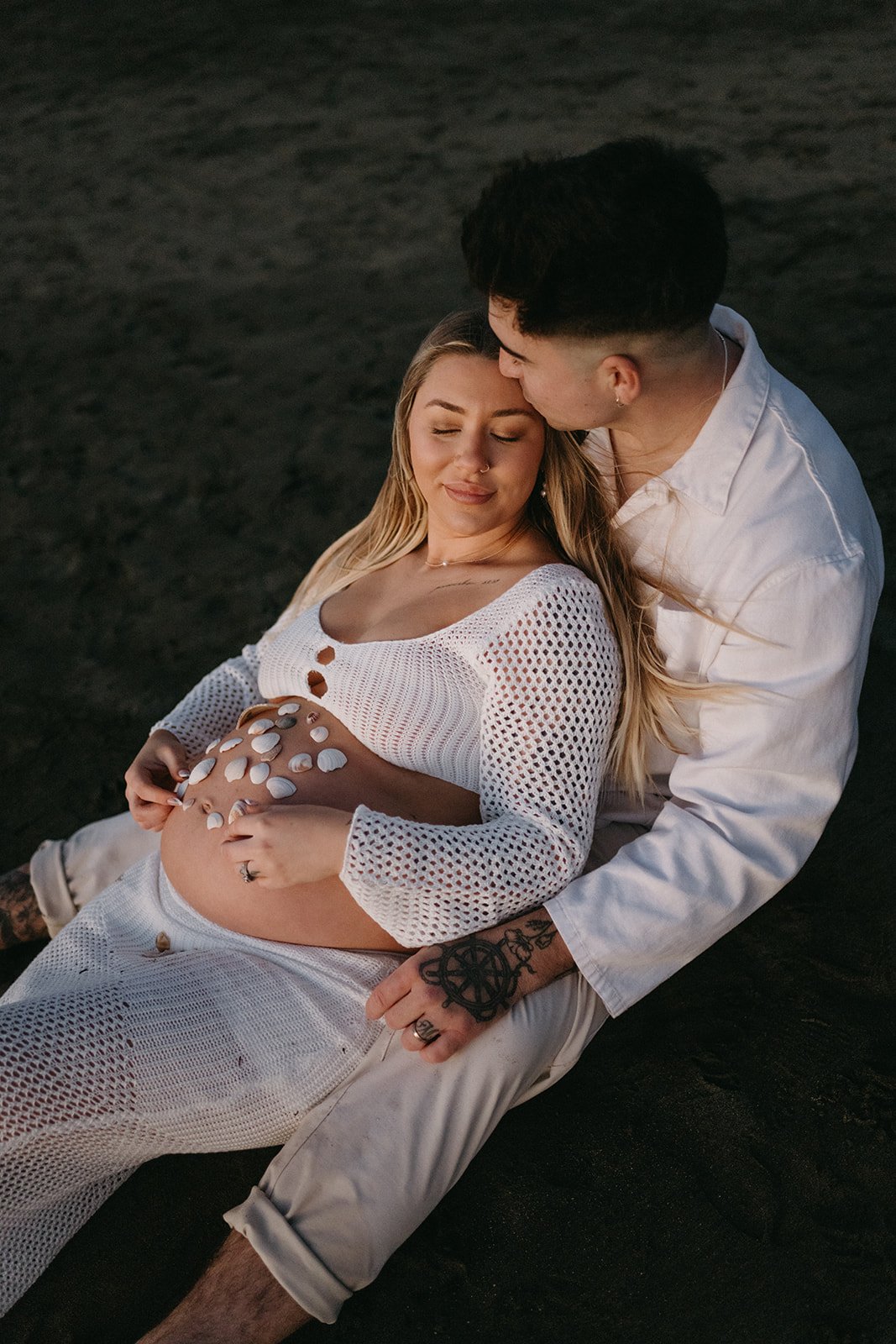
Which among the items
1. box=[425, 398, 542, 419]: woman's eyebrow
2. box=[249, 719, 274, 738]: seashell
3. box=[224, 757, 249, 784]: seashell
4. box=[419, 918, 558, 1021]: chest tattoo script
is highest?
box=[425, 398, 542, 419]: woman's eyebrow

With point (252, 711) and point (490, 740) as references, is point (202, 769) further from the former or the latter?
point (490, 740)

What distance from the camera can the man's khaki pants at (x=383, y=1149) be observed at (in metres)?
1.99

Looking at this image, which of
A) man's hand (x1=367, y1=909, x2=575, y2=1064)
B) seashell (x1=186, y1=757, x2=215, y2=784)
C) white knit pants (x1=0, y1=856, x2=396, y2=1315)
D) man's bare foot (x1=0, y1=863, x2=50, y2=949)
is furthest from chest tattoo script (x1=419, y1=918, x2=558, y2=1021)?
man's bare foot (x1=0, y1=863, x2=50, y2=949)

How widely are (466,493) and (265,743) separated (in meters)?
0.63

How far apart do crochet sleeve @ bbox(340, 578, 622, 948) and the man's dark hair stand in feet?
1.70

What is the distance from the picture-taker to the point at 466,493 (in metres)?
2.47

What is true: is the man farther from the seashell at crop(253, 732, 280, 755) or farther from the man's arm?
the seashell at crop(253, 732, 280, 755)

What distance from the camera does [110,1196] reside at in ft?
8.05

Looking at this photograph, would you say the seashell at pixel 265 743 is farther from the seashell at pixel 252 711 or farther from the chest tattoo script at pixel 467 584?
the chest tattoo script at pixel 467 584

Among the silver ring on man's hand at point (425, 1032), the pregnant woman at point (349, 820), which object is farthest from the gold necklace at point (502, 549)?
the silver ring on man's hand at point (425, 1032)

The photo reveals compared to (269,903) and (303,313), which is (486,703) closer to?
(269,903)

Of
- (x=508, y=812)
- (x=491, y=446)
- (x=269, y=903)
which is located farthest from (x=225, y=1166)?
(x=491, y=446)

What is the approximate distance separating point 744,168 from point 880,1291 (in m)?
5.31

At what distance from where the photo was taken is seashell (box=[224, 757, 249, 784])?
7.77 ft
